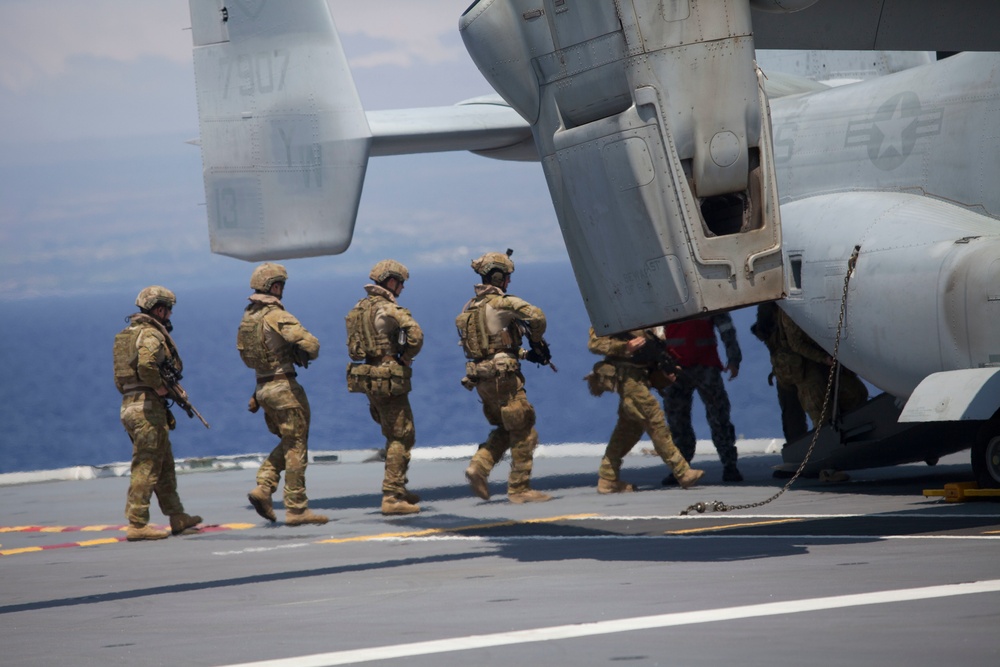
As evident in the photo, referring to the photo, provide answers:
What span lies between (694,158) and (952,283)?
244 centimetres

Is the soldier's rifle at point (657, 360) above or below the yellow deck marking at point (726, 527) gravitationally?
above

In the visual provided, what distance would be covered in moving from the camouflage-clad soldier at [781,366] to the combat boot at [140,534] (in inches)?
187

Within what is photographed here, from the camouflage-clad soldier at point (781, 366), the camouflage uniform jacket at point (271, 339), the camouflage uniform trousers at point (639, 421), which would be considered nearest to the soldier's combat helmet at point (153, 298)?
the camouflage uniform jacket at point (271, 339)

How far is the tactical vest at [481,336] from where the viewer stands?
11.1 metres

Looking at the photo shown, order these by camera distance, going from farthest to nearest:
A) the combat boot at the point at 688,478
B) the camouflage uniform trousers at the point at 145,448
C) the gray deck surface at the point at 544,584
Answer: the combat boot at the point at 688,478 → the camouflage uniform trousers at the point at 145,448 → the gray deck surface at the point at 544,584

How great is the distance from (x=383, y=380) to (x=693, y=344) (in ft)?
9.03

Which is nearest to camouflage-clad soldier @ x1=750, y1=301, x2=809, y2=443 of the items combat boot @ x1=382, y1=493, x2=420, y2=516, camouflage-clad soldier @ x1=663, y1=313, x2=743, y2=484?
camouflage-clad soldier @ x1=663, y1=313, x2=743, y2=484

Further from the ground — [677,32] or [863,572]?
[677,32]

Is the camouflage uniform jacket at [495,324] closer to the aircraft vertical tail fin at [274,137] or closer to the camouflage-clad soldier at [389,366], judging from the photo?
the camouflage-clad soldier at [389,366]

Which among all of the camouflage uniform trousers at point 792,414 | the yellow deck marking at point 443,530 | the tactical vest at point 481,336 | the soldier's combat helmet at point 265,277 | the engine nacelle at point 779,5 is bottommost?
the yellow deck marking at point 443,530

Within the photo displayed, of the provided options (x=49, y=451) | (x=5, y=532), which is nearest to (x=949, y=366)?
(x=5, y=532)

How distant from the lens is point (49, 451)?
156 feet

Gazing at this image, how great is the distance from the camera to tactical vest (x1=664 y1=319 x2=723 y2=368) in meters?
11.9

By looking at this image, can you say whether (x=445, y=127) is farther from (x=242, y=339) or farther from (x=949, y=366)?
(x=949, y=366)
